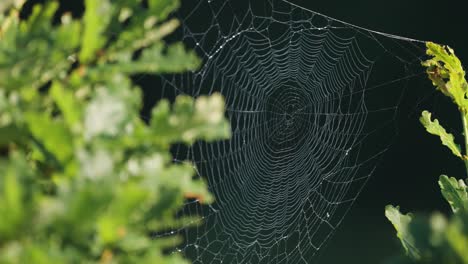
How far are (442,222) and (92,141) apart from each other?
0.25m

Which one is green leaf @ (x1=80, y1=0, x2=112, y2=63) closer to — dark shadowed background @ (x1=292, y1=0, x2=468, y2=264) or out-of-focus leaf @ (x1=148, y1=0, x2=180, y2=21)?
out-of-focus leaf @ (x1=148, y1=0, x2=180, y2=21)

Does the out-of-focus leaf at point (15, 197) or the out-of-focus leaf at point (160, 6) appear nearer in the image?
the out-of-focus leaf at point (15, 197)

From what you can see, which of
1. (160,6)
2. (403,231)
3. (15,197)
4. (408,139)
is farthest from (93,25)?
(408,139)

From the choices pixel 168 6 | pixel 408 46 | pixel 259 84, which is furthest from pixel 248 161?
pixel 168 6

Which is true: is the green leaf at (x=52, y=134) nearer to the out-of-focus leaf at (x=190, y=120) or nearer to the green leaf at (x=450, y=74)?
the out-of-focus leaf at (x=190, y=120)

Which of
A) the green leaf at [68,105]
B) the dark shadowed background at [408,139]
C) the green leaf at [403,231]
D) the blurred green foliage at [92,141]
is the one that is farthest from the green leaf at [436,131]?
the dark shadowed background at [408,139]

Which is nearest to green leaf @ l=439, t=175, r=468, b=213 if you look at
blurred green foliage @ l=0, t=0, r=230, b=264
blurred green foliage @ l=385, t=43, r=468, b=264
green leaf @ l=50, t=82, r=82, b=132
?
blurred green foliage @ l=385, t=43, r=468, b=264

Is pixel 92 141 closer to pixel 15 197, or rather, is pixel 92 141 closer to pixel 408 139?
pixel 15 197

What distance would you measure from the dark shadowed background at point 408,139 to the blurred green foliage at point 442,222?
140 inches

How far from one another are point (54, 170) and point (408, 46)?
192 inches

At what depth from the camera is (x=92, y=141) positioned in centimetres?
57

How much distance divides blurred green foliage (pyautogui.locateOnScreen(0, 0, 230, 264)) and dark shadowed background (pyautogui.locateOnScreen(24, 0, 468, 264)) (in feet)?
13.9

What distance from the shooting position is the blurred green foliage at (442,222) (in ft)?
1.75

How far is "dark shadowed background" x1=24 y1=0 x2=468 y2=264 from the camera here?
17.2 feet
